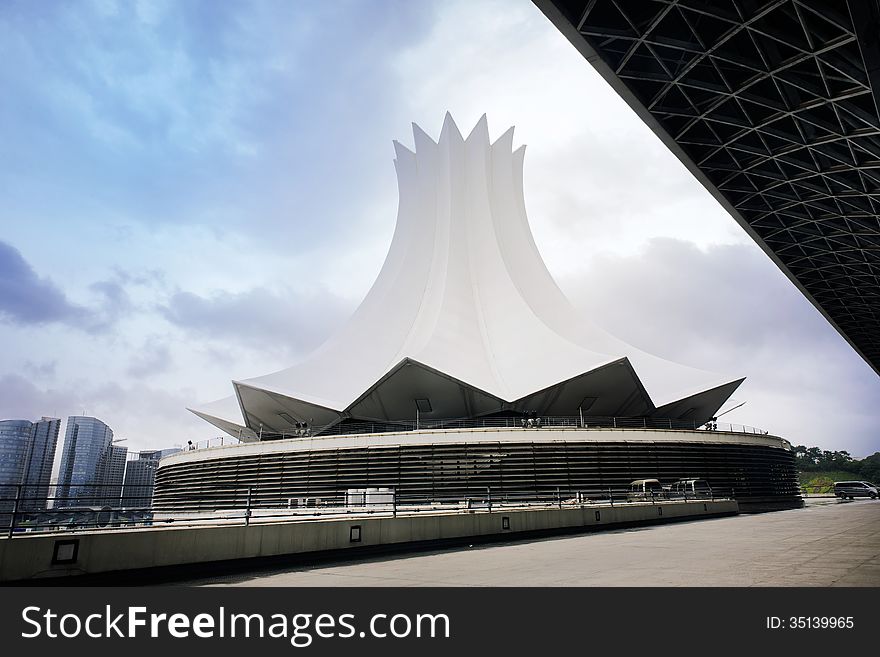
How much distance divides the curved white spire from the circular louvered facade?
381cm

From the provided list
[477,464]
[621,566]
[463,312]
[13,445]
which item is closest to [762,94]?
[621,566]

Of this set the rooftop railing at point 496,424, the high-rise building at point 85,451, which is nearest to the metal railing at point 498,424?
the rooftop railing at point 496,424

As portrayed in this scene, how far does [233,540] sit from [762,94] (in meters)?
12.7

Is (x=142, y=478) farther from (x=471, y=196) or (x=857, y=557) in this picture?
(x=857, y=557)

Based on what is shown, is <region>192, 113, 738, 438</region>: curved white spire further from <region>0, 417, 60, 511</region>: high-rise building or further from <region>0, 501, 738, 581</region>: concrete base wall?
<region>0, 501, 738, 581</region>: concrete base wall

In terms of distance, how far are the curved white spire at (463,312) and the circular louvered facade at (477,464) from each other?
150 inches

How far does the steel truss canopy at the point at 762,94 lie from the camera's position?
9.55m

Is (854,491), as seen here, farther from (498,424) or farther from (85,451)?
(85,451)

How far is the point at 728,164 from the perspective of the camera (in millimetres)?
14664

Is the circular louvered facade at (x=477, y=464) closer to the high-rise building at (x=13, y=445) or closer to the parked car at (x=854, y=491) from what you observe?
the high-rise building at (x=13, y=445)

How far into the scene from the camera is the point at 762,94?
12.4m

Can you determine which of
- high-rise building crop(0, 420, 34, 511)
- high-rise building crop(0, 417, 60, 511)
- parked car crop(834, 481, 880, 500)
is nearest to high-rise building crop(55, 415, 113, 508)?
high-rise building crop(0, 417, 60, 511)
